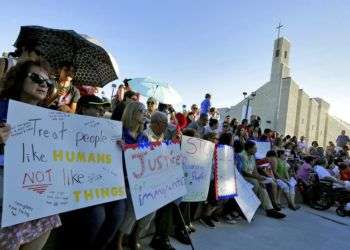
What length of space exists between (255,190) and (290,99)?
113 feet

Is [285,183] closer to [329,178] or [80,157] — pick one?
[329,178]

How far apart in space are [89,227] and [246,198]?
4.38 metres

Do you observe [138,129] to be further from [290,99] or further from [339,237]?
[290,99]

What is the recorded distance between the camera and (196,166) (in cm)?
559

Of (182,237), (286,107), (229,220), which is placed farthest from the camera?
(286,107)

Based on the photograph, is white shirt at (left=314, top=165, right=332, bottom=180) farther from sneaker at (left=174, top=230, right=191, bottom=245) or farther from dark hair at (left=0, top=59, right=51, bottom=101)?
dark hair at (left=0, top=59, right=51, bottom=101)

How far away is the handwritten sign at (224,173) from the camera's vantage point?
620 centimetres

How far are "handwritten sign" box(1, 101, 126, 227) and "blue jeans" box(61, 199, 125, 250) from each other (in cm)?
15

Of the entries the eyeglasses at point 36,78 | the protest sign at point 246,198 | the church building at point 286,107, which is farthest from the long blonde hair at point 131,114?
the church building at point 286,107

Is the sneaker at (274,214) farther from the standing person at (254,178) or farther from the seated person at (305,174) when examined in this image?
the seated person at (305,174)

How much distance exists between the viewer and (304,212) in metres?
9.70

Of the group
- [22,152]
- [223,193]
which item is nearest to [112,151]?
[22,152]

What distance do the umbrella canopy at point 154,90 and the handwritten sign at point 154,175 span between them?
594 cm

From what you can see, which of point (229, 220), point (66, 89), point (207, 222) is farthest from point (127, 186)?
point (229, 220)
